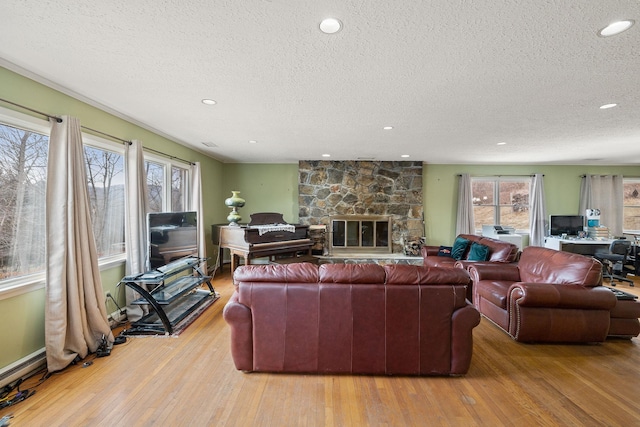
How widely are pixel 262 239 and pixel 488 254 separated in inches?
142

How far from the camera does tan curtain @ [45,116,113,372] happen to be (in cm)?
212

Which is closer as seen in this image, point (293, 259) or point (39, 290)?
point (39, 290)

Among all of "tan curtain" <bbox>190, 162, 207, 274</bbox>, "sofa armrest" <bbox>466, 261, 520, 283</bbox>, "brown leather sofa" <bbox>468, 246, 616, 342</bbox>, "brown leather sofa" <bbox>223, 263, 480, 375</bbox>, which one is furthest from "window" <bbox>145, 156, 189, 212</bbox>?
"brown leather sofa" <bbox>468, 246, 616, 342</bbox>

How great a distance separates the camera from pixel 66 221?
2.19m

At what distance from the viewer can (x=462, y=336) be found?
1970 millimetres

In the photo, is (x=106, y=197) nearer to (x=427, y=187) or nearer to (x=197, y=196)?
(x=197, y=196)

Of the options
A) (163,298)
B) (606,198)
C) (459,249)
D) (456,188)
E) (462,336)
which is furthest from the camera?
(456,188)

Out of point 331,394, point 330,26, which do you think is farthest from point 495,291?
point 330,26

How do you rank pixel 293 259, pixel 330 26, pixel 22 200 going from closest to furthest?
pixel 330 26 → pixel 22 200 → pixel 293 259

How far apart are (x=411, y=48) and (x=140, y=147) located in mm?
3108

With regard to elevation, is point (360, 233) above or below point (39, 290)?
above

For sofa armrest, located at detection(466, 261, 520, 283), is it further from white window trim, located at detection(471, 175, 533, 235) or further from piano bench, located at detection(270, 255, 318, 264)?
white window trim, located at detection(471, 175, 533, 235)

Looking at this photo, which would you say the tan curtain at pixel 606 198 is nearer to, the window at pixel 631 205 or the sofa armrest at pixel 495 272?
the window at pixel 631 205

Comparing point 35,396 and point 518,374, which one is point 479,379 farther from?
point 35,396
